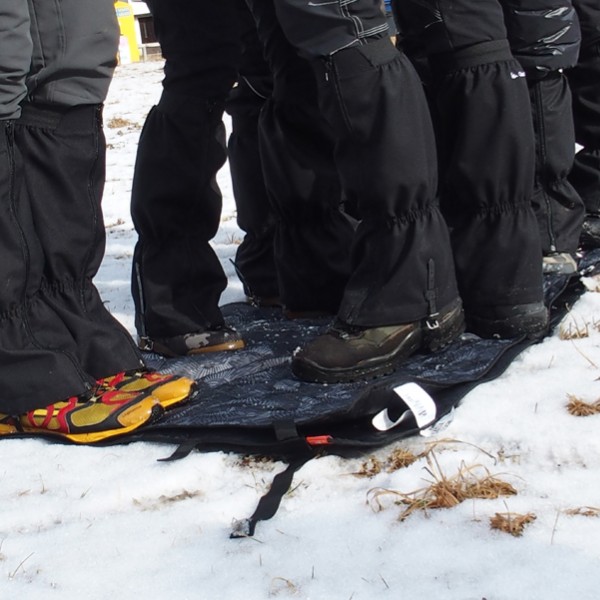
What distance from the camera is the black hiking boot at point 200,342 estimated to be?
2.54 meters

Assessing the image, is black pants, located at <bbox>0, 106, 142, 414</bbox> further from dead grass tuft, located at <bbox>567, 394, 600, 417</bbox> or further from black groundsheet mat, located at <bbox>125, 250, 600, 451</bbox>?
dead grass tuft, located at <bbox>567, 394, 600, 417</bbox>

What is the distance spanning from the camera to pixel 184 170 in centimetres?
251

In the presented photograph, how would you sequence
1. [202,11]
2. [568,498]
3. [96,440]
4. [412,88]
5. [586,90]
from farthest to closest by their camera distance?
[586,90] → [202,11] → [412,88] → [96,440] → [568,498]

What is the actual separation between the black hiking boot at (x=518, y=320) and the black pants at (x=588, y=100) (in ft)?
3.43

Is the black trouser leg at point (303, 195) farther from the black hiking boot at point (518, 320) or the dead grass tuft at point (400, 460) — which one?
the dead grass tuft at point (400, 460)

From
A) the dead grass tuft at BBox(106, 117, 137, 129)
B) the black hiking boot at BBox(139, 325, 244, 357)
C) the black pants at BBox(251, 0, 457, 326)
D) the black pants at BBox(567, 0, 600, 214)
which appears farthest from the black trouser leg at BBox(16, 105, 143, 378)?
the dead grass tuft at BBox(106, 117, 137, 129)

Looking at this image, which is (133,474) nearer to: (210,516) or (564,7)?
(210,516)

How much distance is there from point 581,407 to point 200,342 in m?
1.07

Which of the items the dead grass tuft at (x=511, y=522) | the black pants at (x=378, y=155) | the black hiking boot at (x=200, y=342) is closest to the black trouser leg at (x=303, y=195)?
the black hiking boot at (x=200, y=342)

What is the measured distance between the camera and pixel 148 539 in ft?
5.12

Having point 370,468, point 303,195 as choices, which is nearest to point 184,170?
point 303,195

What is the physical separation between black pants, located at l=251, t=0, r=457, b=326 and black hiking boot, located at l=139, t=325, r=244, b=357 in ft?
1.35

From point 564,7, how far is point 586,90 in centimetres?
60

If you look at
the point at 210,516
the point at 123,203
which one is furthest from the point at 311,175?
the point at 123,203
